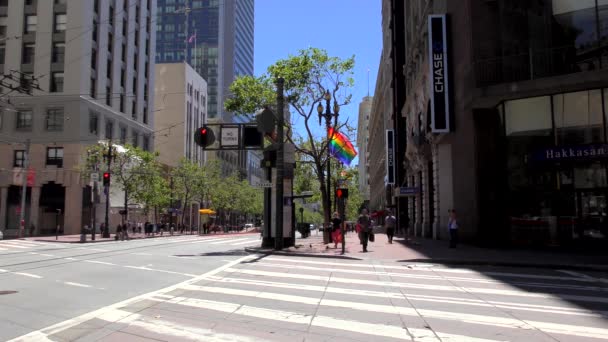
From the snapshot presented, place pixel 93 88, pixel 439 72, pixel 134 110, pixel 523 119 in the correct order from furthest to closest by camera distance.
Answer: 1. pixel 134 110
2. pixel 93 88
3. pixel 439 72
4. pixel 523 119

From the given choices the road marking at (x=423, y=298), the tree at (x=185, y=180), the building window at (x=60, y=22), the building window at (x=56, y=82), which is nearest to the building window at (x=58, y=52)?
the building window at (x=56, y=82)

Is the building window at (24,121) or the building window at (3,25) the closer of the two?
the building window at (3,25)

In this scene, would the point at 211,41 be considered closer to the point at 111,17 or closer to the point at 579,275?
the point at 111,17

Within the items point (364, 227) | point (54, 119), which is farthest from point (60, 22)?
point (364, 227)

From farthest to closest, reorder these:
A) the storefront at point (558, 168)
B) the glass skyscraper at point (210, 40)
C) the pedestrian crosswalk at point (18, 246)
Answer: the glass skyscraper at point (210, 40)
the pedestrian crosswalk at point (18, 246)
the storefront at point (558, 168)

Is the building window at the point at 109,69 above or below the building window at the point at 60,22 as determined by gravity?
below

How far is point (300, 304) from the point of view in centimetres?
952

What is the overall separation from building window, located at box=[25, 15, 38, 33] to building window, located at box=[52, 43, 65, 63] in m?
3.01

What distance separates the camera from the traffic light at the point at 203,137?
22312 millimetres

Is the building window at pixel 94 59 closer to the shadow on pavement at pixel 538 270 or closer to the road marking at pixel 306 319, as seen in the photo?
the shadow on pavement at pixel 538 270

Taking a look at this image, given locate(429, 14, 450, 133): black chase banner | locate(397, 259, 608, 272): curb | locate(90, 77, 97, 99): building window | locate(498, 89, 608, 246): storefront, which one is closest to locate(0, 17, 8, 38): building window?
locate(90, 77, 97, 99): building window

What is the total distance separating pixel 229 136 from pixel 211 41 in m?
112

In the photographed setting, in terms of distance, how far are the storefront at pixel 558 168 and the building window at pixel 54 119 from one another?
43.9 m

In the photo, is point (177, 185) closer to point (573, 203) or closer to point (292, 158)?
point (292, 158)
